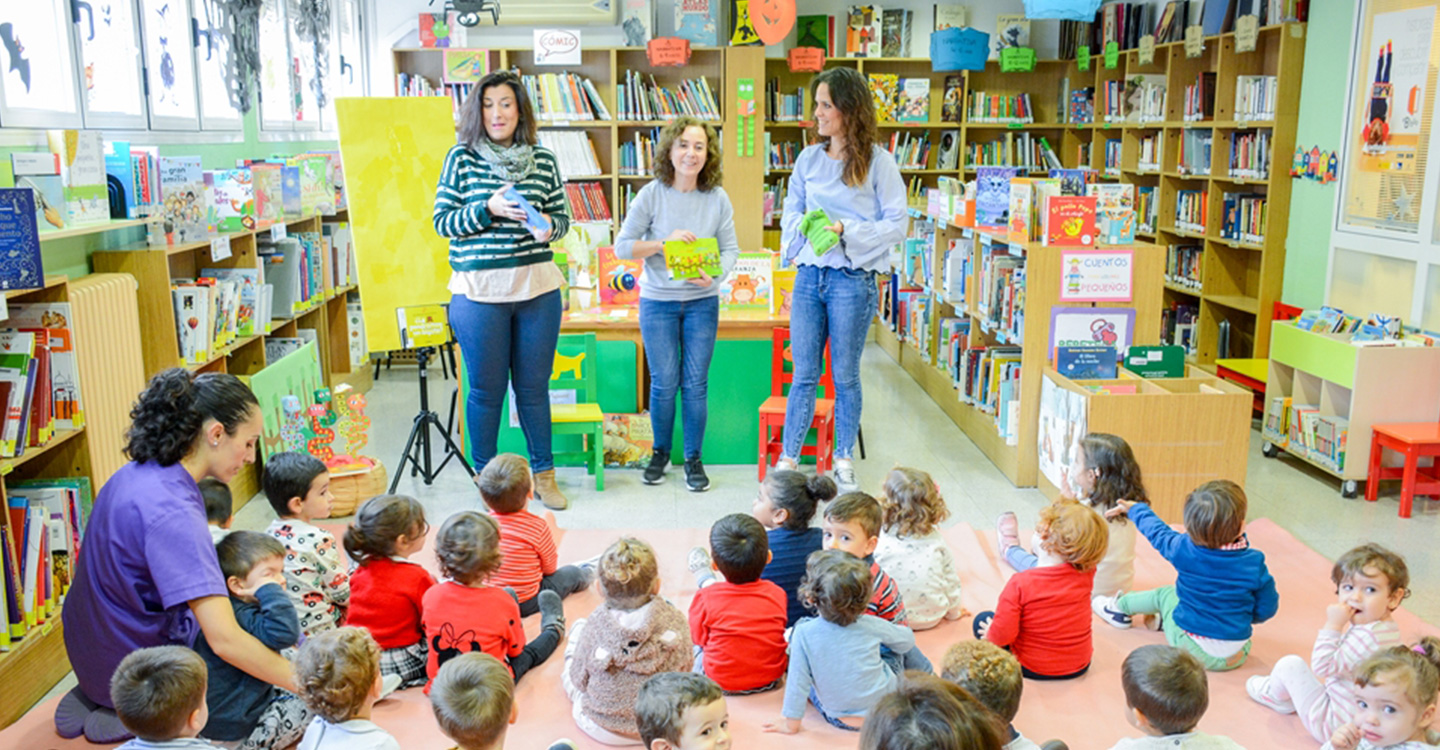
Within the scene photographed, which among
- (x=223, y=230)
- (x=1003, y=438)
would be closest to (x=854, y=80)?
(x=1003, y=438)

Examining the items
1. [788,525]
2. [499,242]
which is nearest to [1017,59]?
[499,242]

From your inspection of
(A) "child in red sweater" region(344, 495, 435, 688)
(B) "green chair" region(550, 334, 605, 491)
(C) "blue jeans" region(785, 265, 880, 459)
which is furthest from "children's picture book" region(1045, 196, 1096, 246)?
(A) "child in red sweater" region(344, 495, 435, 688)

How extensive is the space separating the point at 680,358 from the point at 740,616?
6.95 ft

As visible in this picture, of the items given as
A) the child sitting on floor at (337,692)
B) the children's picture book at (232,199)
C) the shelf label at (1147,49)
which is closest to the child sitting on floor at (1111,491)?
the child sitting on floor at (337,692)

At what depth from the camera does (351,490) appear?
455cm

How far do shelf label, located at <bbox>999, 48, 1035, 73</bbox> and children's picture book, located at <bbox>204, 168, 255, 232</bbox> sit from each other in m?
5.90

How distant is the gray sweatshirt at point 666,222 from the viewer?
4.62m

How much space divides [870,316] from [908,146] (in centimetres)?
489

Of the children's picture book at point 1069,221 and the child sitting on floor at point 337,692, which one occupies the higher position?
the children's picture book at point 1069,221

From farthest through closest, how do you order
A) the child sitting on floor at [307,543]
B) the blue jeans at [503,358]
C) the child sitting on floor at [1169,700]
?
the blue jeans at [503,358], the child sitting on floor at [307,543], the child sitting on floor at [1169,700]

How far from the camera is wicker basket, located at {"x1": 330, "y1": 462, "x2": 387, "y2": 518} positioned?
4520mm

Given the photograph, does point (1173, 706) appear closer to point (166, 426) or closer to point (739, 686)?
point (739, 686)

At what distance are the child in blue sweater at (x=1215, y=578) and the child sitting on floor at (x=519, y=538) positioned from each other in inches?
72.2

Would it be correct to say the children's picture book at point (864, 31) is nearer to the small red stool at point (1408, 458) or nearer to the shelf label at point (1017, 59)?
the shelf label at point (1017, 59)
